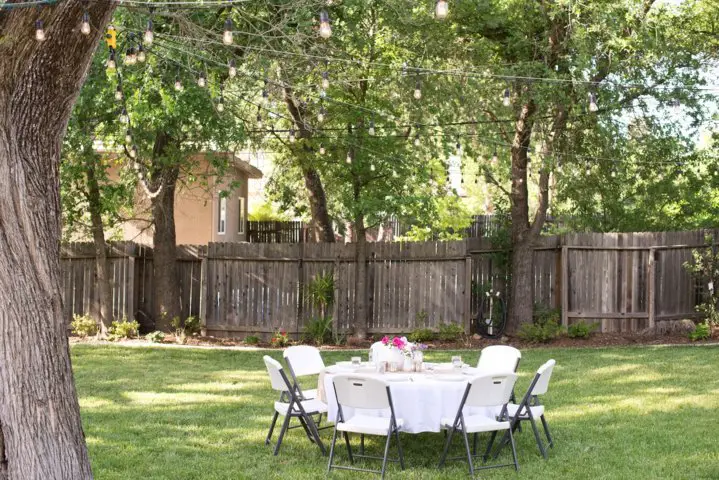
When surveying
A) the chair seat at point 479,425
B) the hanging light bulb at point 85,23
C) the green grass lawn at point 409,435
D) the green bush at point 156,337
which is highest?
the hanging light bulb at point 85,23

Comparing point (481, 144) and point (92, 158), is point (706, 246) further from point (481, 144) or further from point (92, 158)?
point (92, 158)

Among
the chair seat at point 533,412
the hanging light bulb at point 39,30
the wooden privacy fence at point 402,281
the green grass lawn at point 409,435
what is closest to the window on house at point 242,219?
the wooden privacy fence at point 402,281

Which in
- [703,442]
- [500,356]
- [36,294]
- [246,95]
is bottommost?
[703,442]

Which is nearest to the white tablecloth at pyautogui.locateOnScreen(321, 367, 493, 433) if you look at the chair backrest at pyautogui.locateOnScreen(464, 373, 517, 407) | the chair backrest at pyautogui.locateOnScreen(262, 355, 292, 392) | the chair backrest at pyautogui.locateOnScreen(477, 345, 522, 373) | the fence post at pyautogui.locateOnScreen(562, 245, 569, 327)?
the chair backrest at pyautogui.locateOnScreen(464, 373, 517, 407)

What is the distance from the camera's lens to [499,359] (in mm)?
9492

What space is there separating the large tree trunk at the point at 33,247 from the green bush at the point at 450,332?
11.1 m

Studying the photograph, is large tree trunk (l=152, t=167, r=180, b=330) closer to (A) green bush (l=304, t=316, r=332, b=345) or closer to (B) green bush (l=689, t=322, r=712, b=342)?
(A) green bush (l=304, t=316, r=332, b=345)

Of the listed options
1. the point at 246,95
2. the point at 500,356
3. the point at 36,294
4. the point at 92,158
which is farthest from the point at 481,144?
the point at 36,294

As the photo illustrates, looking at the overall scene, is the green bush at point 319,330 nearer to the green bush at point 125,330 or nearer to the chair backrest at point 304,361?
the green bush at point 125,330

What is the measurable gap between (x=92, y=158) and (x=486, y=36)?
22.8 ft

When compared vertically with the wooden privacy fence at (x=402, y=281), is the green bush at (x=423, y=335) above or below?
below

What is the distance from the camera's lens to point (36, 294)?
592cm

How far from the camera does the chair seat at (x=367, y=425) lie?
24.4 feet

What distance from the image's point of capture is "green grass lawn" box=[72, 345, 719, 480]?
24.9ft
